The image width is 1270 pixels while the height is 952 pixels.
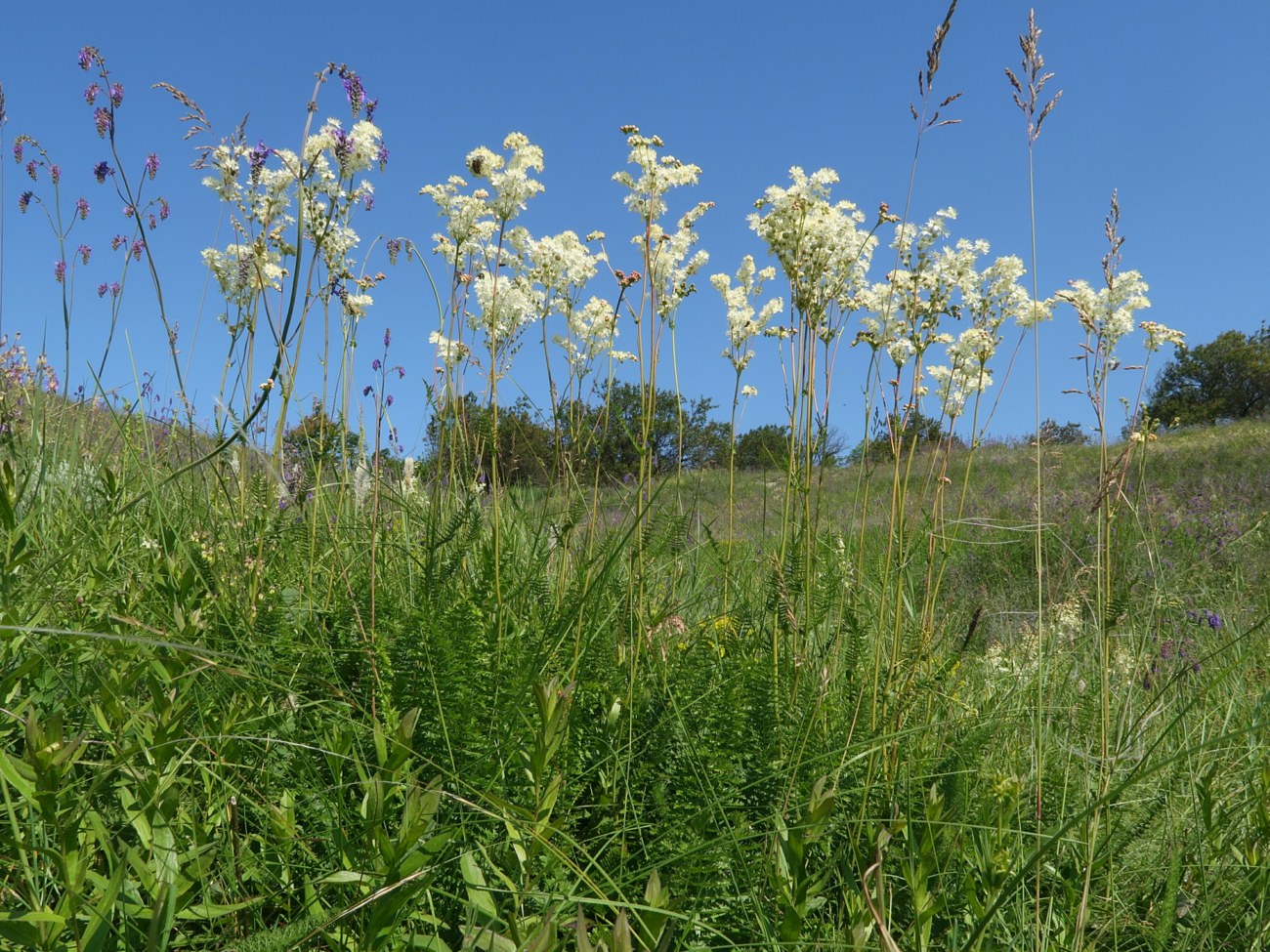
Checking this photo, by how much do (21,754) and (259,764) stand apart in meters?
0.49

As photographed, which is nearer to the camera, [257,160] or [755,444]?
[257,160]

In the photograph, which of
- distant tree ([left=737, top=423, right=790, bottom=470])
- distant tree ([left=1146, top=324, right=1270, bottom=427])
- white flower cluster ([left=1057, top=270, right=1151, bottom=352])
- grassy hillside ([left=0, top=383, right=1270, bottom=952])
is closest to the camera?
grassy hillside ([left=0, top=383, right=1270, bottom=952])

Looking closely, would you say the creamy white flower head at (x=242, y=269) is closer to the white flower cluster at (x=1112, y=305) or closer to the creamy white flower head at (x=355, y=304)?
the creamy white flower head at (x=355, y=304)

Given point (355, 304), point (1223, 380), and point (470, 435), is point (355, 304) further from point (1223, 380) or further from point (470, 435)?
point (1223, 380)

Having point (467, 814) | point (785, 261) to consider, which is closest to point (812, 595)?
point (785, 261)

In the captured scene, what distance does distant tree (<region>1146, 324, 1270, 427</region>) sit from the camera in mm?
30000

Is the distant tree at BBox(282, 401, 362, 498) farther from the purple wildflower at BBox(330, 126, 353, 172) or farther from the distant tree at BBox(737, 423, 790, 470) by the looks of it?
the distant tree at BBox(737, 423, 790, 470)

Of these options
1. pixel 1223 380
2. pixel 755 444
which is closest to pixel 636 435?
pixel 755 444

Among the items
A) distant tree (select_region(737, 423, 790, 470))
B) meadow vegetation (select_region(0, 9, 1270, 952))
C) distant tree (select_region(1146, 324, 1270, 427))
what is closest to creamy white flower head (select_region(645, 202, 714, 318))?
meadow vegetation (select_region(0, 9, 1270, 952))

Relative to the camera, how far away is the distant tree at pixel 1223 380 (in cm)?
3000

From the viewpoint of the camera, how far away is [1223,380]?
3200cm

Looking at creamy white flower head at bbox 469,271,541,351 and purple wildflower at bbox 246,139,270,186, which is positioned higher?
purple wildflower at bbox 246,139,270,186

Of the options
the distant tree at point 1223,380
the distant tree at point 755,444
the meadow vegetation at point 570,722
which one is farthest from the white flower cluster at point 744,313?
the distant tree at point 1223,380

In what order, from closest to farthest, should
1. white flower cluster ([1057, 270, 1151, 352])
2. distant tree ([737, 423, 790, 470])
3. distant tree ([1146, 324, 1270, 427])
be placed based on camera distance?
white flower cluster ([1057, 270, 1151, 352])
distant tree ([737, 423, 790, 470])
distant tree ([1146, 324, 1270, 427])
